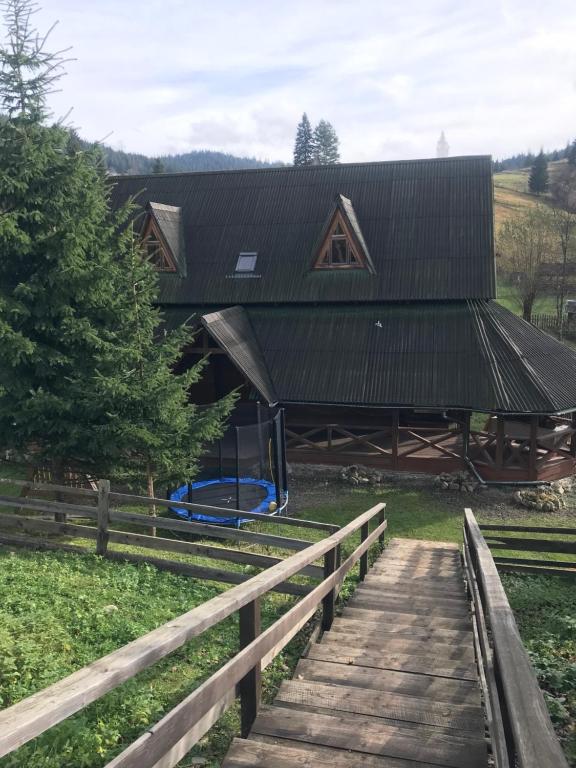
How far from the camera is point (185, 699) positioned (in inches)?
107

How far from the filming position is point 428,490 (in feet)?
54.3

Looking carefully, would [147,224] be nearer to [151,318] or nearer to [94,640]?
[151,318]

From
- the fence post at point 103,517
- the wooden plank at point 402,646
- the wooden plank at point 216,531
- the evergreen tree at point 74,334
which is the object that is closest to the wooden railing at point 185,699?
the wooden plank at point 402,646

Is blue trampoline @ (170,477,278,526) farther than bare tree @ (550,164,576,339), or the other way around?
bare tree @ (550,164,576,339)

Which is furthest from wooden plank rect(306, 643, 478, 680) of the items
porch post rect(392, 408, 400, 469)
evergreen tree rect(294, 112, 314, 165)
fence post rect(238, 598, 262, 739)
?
evergreen tree rect(294, 112, 314, 165)

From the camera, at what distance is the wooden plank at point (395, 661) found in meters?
5.03

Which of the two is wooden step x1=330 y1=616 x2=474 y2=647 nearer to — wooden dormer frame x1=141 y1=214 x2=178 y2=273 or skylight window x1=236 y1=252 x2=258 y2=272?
skylight window x1=236 y1=252 x2=258 y2=272

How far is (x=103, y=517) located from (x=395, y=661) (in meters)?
5.66

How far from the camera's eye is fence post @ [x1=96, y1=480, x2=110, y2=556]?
9.07 meters

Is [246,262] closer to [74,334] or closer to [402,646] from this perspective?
[74,334]

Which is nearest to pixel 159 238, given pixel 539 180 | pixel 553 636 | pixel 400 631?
pixel 400 631

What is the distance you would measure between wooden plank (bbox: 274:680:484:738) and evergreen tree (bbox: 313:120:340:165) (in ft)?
296

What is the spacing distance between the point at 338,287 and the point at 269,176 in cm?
715

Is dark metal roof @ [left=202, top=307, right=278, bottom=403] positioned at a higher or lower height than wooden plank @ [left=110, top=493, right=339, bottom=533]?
higher
